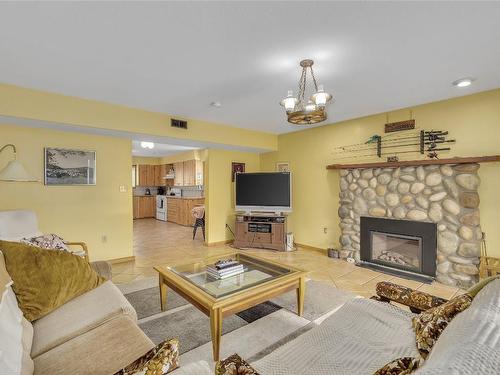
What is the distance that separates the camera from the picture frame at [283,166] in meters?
5.46

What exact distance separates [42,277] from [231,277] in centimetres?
146

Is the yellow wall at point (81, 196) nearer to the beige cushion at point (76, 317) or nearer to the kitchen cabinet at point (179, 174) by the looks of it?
the beige cushion at point (76, 317)

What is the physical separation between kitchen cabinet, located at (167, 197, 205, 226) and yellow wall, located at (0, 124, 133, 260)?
340 centimetres

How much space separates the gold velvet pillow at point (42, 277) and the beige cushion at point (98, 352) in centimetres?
46

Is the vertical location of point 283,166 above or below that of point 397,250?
above

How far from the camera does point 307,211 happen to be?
5102mm

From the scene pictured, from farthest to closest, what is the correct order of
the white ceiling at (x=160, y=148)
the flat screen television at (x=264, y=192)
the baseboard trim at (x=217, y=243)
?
the white ceiling at (x=160, y=148), the baseboard trim at (x=217, y=243), the flat screen television at (x=264, y=192)

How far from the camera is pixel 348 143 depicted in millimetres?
4418

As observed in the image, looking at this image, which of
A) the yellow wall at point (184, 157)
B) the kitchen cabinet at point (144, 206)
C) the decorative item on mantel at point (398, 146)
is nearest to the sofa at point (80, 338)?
the decorative item on mantel at point (398, 146)

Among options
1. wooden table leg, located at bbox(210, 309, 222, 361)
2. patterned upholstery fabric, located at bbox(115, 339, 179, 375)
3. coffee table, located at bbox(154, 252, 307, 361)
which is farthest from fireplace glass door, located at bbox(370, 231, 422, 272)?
patterned upholstery fabric, located at bbox(115, 339, 179, 375)

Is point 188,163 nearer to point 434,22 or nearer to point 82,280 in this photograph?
point 82,280

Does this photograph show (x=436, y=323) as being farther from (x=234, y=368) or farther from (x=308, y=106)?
(x=308, y=106)

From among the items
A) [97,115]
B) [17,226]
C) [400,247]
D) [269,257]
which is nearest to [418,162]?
[400,247]

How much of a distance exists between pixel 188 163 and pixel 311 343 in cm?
740
